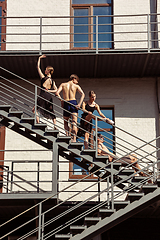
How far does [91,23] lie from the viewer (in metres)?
15.5

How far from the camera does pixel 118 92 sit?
15047 mm

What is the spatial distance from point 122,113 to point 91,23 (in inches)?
147

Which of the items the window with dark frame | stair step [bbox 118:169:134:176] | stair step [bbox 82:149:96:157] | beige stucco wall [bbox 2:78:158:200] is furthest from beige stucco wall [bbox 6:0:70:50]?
stair step [bbox 118:169:134:176]

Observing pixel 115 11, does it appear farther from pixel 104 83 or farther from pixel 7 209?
pixel 7 209

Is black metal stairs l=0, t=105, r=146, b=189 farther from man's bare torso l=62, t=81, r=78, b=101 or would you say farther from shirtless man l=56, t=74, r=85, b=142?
man's bare torso l=62, t=81, r=78, b=101

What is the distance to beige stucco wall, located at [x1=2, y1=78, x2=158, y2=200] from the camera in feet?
46.8

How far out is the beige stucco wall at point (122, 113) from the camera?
14266 mm

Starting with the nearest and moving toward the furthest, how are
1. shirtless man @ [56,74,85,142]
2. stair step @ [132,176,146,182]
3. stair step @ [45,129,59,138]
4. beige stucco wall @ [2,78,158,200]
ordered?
1. stair step @ [132,176,146,182]
2. stair step @ [45,129,59,138]
3. shirtless man @ [56,74,85,142]
4. beige stucco wall @ [2,78,158,200]

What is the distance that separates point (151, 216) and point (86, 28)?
7.40 metres

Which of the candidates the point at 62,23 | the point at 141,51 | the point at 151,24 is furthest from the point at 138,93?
the point at 62,23

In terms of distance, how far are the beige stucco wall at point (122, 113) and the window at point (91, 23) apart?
1.47 metres

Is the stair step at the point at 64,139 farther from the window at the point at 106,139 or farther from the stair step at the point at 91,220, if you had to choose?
the window at the point at 106,139

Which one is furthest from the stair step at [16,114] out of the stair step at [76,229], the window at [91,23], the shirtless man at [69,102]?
the window at [91,23]

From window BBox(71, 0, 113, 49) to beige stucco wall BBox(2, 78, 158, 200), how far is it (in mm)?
1472
